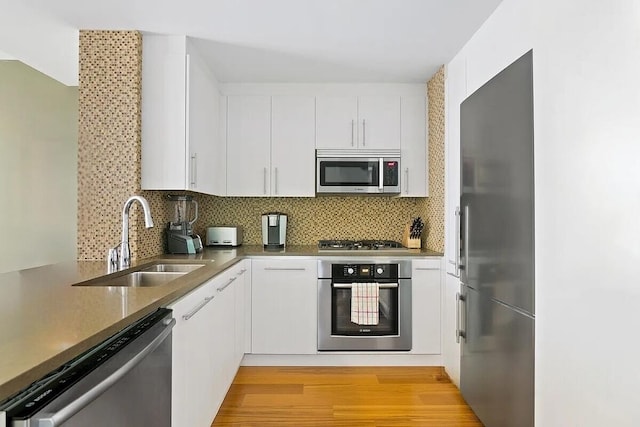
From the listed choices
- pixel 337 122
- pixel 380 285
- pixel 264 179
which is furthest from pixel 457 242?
pixel 264 179

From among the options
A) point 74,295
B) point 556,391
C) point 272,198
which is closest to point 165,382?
point 74,295

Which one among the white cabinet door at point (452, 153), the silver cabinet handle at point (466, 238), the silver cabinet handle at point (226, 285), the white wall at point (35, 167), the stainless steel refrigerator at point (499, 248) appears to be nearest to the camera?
the stainless steel refrigerator at point (499, 248)

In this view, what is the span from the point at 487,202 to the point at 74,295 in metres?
2.00

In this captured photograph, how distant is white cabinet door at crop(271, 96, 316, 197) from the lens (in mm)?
3838

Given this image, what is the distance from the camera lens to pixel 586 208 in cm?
159

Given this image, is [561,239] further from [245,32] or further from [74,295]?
[245,32]

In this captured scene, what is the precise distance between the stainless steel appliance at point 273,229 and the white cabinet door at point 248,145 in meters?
0.20

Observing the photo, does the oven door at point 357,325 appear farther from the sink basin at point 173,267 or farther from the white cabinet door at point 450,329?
the sink basin at point 173,267

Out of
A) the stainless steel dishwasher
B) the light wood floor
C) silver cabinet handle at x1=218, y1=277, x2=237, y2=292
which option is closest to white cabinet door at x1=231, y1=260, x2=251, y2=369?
silver cabinet handle at x1=218, y1=277, x2=237, y2=292

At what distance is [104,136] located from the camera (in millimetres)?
2807

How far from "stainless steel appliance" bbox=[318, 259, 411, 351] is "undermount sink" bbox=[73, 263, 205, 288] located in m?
1.15

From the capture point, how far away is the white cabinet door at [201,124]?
2.98 meters

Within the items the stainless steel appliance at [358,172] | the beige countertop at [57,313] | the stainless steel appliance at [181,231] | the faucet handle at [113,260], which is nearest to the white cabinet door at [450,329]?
the stainless steel appliance at [358,172]

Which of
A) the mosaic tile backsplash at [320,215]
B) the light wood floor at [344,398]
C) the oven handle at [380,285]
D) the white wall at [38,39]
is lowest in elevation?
the light wood floor at [344,398]
